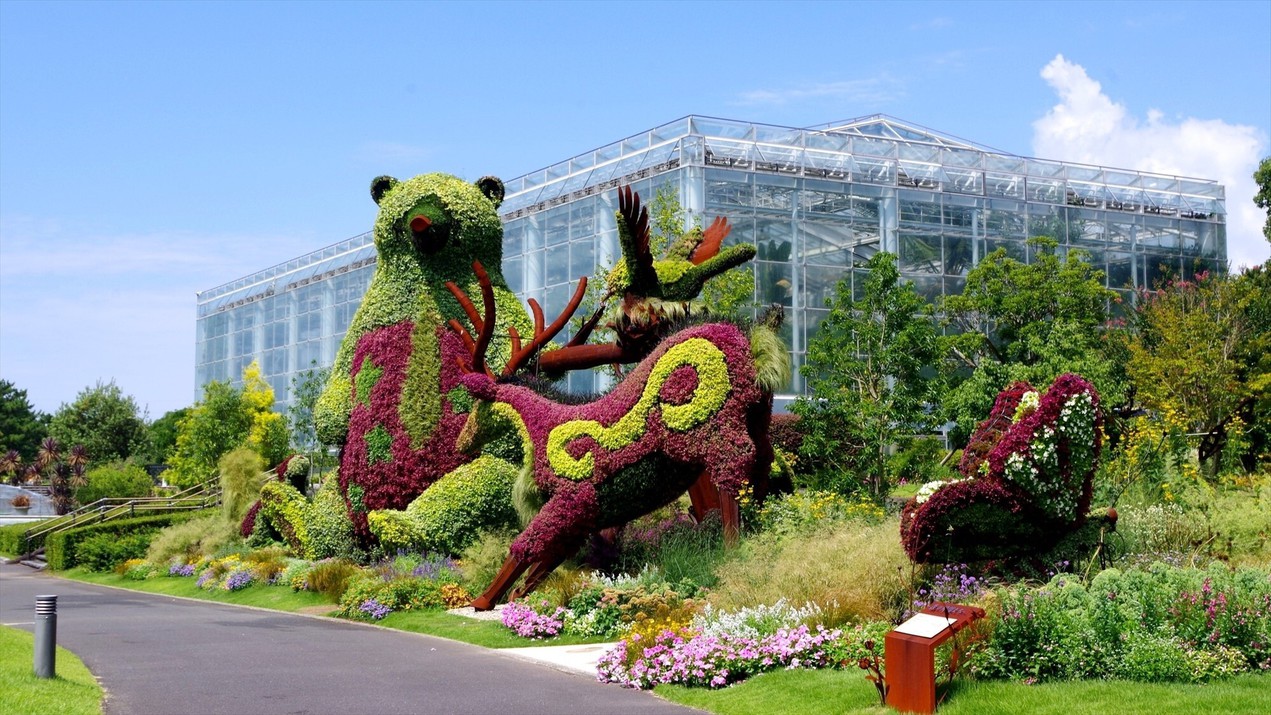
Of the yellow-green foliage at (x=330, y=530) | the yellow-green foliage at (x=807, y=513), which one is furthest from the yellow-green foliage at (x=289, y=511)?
the yellow-green foliage at (x=807, y=513)

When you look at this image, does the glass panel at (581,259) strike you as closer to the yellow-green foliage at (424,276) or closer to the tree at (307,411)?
the tree at (307,411)

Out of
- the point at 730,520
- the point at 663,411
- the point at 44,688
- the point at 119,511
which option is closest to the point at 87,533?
the point at 119,511

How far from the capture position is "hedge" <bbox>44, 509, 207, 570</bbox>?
31172mm

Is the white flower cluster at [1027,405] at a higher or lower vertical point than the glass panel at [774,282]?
lower

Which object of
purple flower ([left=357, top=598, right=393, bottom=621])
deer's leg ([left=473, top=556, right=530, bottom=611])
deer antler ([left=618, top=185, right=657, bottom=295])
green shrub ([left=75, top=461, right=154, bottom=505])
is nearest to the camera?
deer's leg ([left=473, top=556, right=530, bottom=611])

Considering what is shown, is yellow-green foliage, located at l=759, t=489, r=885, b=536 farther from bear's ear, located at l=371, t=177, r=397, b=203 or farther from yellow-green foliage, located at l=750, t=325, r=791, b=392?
bear's ear, located at l=371, t=177, r=397, b=203

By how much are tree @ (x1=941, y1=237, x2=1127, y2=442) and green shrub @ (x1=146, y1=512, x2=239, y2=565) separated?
15117 millimetres

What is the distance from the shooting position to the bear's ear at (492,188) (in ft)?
66.3

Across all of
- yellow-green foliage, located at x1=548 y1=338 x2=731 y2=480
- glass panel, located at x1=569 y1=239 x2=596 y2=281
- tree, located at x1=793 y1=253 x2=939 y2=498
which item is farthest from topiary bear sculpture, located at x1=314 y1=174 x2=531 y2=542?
glass panel, located at x1=569 y1=239 x2=596 y2=281

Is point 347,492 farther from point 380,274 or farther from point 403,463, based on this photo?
point 380,274

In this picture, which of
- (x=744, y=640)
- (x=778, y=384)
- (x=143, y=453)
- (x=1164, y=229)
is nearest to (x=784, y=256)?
(x=1164, y=229)

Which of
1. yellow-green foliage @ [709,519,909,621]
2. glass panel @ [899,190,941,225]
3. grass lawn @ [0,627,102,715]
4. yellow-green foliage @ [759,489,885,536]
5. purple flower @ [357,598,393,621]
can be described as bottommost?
purple flower @ [357,598,393,621]

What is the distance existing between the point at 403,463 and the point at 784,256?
59.1 feet

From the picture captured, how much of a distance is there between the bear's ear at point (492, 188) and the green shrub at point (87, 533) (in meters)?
15.4
